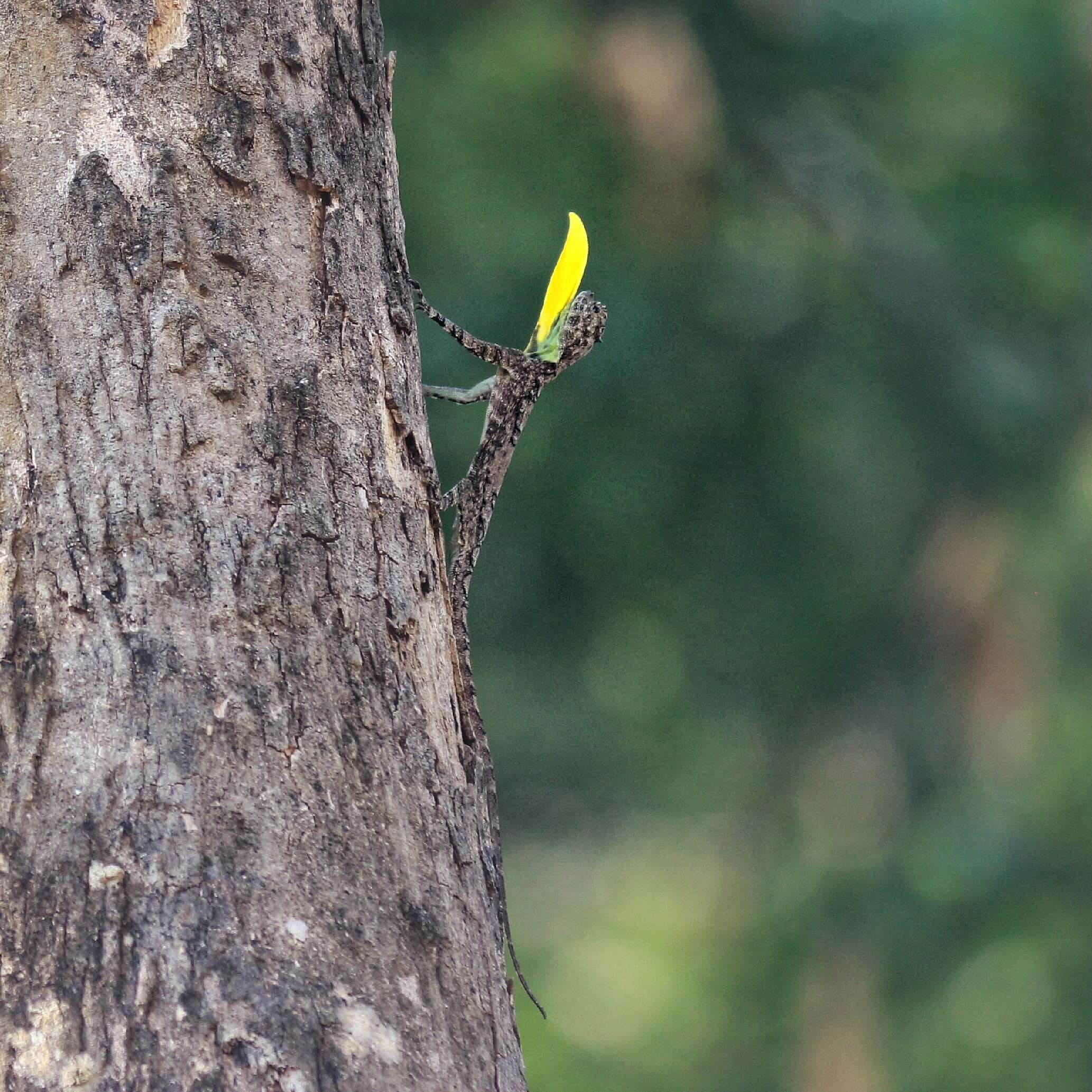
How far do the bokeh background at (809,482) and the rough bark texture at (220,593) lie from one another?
23.6 ft

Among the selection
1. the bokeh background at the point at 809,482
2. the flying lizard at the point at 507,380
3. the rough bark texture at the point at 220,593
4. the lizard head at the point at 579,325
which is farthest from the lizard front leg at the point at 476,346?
the bokeh background at the point at 809,482

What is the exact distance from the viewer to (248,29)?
277 cm

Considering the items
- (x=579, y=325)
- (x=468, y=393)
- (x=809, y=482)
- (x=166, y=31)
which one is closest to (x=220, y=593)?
(x=166, y=31)

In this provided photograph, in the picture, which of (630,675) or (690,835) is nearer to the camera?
(630,675)

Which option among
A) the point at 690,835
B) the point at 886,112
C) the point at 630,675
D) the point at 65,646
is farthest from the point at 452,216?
the point at 65,646

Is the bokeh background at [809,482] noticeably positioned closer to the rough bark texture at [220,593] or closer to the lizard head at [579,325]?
the lizard head at [579,325]

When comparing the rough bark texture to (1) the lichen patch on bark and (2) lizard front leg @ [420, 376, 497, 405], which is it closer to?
(1) the lichen patch on bark

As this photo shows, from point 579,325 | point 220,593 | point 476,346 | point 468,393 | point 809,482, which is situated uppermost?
point 809,482

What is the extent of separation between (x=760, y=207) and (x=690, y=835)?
7512 millimetres

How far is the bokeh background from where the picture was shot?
1155 cm

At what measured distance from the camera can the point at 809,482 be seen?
12445mm

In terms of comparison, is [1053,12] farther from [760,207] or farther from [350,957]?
[350,957]

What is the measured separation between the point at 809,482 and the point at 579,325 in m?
7.91

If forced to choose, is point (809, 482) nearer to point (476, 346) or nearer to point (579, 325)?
point (579, 325)
